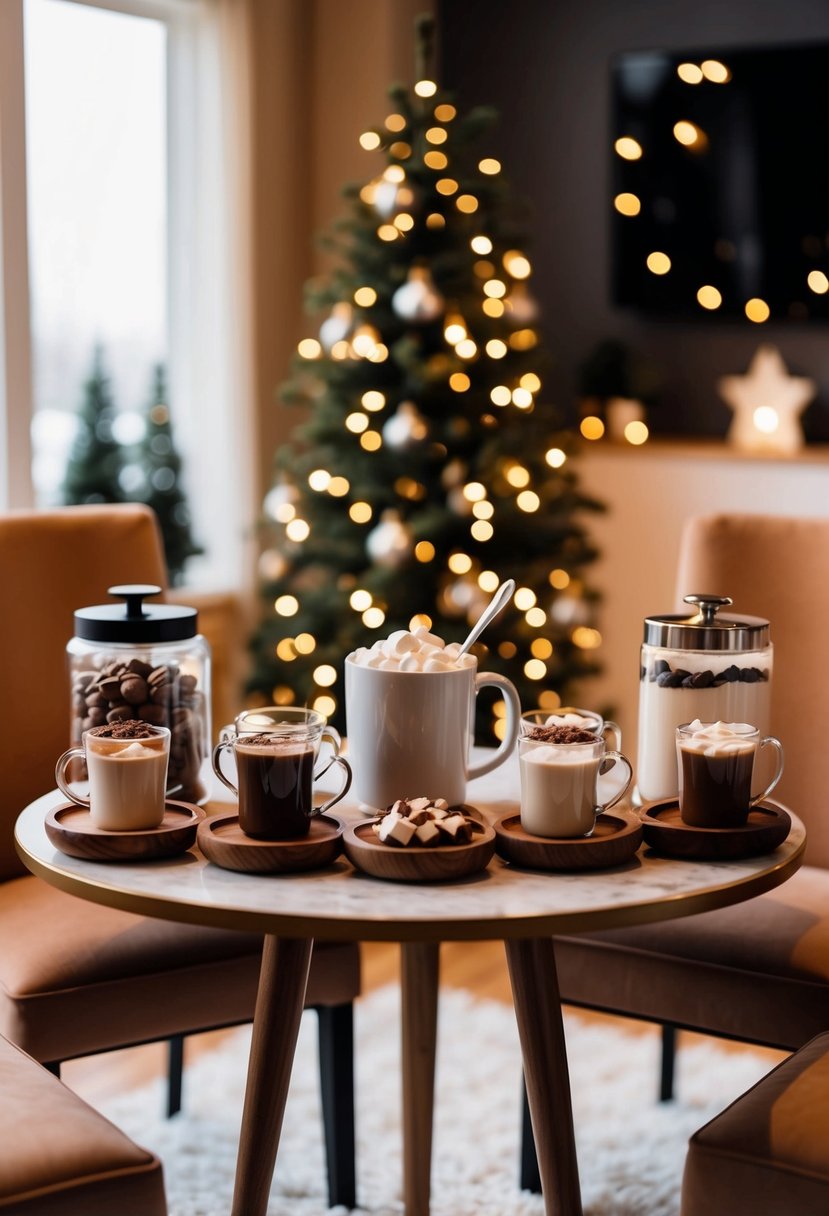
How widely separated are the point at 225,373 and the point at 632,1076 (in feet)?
7.72

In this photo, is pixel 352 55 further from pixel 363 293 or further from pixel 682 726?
pixel 682 726

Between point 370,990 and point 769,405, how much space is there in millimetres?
2026

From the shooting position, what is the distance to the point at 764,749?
1782 mm

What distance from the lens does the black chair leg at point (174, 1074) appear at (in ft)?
8.50

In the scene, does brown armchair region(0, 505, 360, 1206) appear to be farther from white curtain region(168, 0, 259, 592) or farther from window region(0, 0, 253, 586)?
white curtain region(168, 0, 259, 592)

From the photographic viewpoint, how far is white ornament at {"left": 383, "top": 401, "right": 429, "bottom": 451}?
3.49 meters

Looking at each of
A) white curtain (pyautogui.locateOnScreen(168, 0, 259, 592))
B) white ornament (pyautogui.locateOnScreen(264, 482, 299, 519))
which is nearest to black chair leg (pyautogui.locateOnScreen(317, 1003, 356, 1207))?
white ornament (pyautogui.locateOnScreen(264, 482, 299, 519))

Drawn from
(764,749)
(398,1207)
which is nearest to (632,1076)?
(398,1207)

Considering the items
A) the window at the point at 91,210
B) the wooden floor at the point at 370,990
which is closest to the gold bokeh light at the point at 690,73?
the window at the point at 91,210

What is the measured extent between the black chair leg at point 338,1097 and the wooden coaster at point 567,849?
31.4 inches

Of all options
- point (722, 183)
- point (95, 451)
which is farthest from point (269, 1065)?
point (722, 183)

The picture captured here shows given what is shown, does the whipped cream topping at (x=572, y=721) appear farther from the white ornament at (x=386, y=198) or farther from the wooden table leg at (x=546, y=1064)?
the white ornament at (x=386, y=198)

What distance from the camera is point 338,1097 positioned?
2.28 metres

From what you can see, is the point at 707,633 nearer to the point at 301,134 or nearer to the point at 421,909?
the point at 421,909
